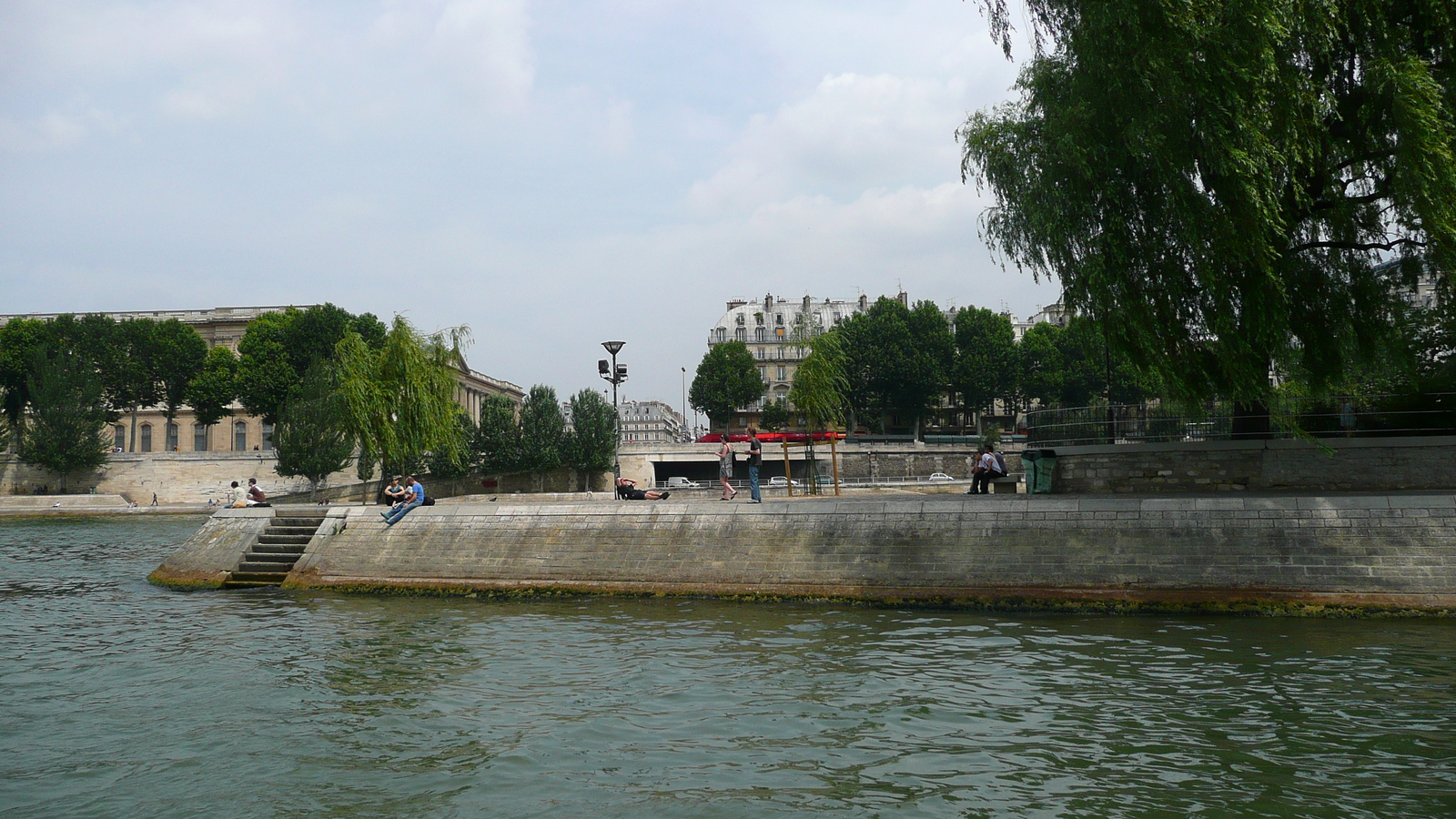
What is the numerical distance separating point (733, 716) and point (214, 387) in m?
74.2

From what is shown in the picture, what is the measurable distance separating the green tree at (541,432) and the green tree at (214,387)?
25.6 metres

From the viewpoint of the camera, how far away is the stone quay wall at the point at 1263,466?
16.9 m

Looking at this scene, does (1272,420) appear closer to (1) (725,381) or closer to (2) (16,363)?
(1) (725,381)

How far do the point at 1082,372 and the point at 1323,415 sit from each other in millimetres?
73769

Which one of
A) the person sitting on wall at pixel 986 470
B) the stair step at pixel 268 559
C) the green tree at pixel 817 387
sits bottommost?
the stair step at pixel 268 559

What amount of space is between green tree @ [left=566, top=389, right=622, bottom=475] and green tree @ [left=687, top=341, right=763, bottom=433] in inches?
1131

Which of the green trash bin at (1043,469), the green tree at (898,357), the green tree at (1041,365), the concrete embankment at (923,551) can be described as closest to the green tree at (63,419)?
the concrete embankment at (923,551)

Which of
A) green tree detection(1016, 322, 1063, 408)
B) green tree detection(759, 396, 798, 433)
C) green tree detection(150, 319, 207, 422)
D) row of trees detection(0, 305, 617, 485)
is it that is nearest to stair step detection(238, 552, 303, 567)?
row of trees detection(0, 305, 617, 485)

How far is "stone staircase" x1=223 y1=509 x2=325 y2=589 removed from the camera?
20.8 m

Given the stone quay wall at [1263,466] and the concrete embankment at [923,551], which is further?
the stone quay wall at [1263,466]

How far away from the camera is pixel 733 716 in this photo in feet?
33.1

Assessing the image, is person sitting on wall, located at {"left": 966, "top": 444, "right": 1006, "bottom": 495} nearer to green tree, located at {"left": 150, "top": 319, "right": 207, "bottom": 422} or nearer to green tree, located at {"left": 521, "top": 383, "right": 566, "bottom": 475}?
green tree, located at {"left": 521, "top": 383, "right": 566, "bottom": 475}

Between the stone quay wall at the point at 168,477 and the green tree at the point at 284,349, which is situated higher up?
the green tree at the point at 284,349

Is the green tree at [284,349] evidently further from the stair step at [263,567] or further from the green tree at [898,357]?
the stair step at [263,567]
